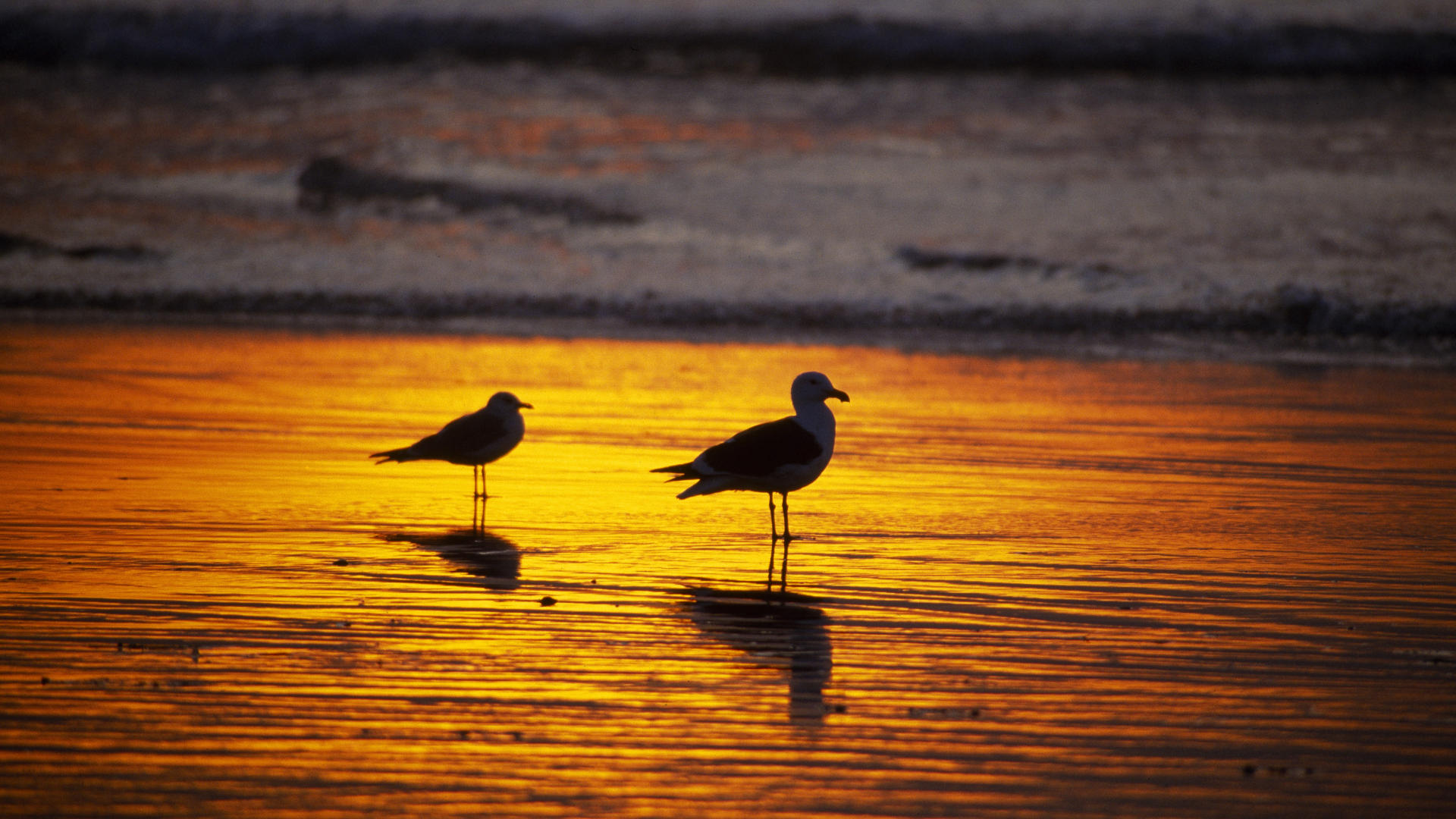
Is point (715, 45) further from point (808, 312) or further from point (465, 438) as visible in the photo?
point (465, 438)

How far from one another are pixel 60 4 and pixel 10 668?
28.4 meters

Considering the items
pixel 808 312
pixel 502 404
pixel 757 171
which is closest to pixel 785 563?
pixel 502 404

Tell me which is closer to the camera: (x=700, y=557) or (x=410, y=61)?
(x=700, y=557)

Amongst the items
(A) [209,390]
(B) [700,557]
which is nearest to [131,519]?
(B) [700,557]

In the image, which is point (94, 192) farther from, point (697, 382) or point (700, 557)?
point (700, 557)

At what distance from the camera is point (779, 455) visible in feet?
20.2

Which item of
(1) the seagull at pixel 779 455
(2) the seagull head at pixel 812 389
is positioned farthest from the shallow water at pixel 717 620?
(2) the seagull head at pixel 812 389

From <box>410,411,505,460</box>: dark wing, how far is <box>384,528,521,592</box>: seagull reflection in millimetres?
1031

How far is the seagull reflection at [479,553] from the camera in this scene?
533 cm

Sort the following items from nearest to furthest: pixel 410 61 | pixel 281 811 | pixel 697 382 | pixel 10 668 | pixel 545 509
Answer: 1. pixel 281 811
2. pixel 10 668
3. pixel 545 509
4. pixel 697 382
5. pixel 410 61

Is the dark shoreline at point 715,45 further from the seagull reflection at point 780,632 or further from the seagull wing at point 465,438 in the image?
the seagull reflection at point 780,632

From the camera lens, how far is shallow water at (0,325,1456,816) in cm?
344

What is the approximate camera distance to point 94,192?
70.4 ft

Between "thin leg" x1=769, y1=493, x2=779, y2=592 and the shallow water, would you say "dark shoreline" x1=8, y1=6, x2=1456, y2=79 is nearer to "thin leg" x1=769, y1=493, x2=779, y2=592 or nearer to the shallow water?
the shallow water
